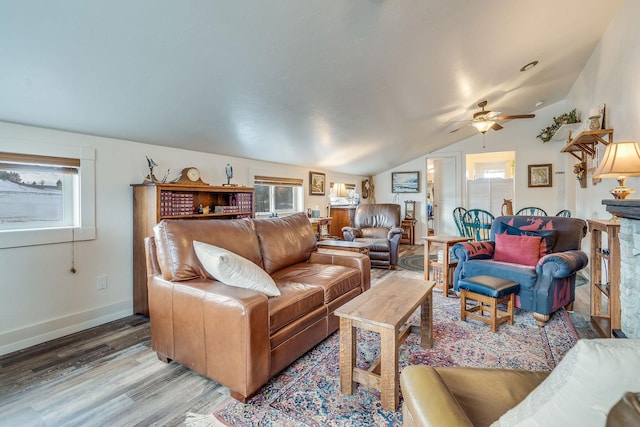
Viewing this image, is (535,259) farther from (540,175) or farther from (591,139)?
(540,175)

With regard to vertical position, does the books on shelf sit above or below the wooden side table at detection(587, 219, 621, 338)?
above

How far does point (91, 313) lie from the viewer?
2.69m

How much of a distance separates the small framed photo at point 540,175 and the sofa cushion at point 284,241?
216 inches

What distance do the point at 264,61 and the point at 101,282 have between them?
96.0 inches

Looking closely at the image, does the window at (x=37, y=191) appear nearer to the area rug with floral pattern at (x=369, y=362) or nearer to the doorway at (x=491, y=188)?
the area rug with floral pattern at (x=369, y=362)

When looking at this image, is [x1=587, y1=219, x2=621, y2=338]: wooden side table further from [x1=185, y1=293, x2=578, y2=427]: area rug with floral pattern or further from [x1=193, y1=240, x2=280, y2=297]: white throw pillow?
[x1=193, y1=240, x2=280, y2=297]: white throw pillow

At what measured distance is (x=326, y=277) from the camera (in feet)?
8.23

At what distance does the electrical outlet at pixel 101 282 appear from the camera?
2740 millimetres

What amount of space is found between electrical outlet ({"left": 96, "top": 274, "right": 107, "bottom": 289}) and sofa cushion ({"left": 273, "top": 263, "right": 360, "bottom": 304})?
5.23ft

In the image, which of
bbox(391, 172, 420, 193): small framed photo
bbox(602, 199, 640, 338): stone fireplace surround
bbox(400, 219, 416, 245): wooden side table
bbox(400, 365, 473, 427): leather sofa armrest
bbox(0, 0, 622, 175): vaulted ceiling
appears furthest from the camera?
bbox(391, 172, 420, 193): small framed photo

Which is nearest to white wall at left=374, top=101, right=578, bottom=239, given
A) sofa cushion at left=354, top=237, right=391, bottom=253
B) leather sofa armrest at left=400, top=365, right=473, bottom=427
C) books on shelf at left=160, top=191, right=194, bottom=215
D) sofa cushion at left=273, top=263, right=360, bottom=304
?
sofa cushion at left=354, top=237, right=391, bottom=253

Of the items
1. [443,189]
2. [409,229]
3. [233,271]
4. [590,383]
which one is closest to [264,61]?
[233,271]

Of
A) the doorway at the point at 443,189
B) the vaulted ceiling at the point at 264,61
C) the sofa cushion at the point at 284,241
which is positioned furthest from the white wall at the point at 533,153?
the sofa cushion at the point at 284,241

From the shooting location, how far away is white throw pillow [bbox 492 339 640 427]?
1.76 ft
